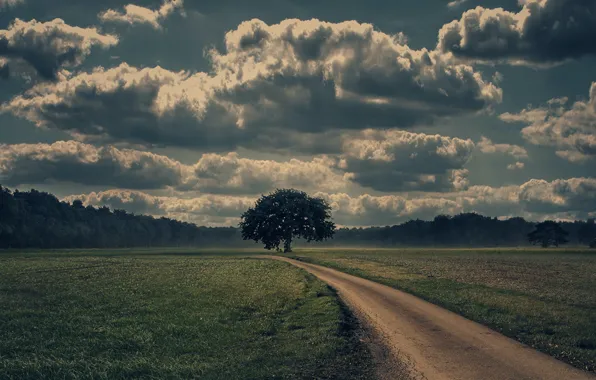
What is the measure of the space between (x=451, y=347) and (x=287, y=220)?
94.0 metres

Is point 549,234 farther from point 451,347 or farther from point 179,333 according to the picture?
point 179,333

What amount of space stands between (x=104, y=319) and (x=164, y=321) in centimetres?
345

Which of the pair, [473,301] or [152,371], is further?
[473,301]

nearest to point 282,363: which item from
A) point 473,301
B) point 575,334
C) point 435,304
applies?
point 575,334

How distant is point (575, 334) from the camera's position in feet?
69.0

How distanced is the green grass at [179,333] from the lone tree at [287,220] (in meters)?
73.2

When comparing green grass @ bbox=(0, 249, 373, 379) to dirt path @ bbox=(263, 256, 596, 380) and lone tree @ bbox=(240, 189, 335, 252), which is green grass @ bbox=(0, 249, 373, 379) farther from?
lone tree @ bbox=(240, 189, 335, 252)

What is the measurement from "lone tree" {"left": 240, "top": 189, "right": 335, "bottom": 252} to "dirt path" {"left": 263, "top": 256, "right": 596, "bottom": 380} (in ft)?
275

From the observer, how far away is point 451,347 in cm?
1880

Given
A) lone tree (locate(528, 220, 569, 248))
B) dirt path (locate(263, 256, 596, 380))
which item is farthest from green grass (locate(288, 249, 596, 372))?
lone tree (locate(528, 220, 569, 248))

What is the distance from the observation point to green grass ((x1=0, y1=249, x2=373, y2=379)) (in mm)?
16594

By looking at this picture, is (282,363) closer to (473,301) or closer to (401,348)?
(401,348)

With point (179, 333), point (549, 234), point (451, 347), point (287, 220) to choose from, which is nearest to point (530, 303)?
point (451, 347)

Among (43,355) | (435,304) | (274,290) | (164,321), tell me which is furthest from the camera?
(274,290)
